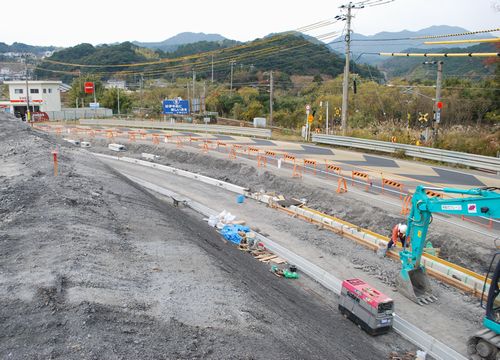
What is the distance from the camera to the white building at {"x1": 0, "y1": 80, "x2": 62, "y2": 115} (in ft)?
250

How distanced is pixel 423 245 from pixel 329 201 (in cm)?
1018

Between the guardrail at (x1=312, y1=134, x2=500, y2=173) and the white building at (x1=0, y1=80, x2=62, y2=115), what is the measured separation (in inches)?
2360

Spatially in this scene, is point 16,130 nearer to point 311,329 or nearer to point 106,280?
point 106,280

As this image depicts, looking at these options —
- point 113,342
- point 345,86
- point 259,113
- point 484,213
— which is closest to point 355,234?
point 484,213

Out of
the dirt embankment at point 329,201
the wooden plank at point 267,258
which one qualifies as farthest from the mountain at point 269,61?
the wooden plank at point 267,258

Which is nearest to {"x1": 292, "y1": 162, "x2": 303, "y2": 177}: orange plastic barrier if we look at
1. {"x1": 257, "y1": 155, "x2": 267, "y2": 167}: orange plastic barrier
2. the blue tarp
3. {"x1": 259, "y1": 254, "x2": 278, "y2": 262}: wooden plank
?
{"x1": 257, "y1": 155, "x2": 267, "y2": 167}: orange plastic barrier

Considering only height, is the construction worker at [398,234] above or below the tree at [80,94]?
below

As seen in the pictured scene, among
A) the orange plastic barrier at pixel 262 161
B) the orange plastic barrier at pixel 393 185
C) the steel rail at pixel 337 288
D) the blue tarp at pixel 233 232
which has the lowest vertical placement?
the steel rail at pixel 337 288

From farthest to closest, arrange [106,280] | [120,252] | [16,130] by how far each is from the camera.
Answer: [16,130]
[120,252]
[106,280]

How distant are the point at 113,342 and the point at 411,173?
23360mm

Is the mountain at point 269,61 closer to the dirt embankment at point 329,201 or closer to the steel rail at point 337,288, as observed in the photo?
the dirt embankment at point 329,201

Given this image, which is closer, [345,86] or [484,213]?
[484,213]

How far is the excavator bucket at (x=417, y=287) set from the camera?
516 inches

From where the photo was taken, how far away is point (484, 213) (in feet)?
34.6
